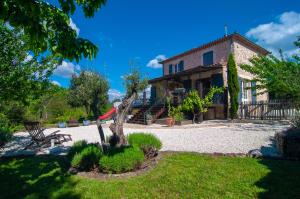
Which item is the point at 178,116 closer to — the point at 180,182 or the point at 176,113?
the point at 176,113

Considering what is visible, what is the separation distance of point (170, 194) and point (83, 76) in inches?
1052

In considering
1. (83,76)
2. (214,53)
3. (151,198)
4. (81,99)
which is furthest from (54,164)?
(83,76)

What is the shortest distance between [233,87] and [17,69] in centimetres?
1510

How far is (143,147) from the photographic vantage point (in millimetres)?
6602

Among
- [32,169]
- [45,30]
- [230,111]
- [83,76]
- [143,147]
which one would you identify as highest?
[83,76]

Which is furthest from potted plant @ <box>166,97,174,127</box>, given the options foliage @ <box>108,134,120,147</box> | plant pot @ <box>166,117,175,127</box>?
foliage @ <box>108,134,120,147</box>

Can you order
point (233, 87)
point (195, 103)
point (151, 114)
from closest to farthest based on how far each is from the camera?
1. point (195, 103)
2. point (233, 87)
3. point (151, 114)

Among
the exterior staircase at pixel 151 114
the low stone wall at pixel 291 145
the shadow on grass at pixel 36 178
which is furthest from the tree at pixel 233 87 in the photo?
the shadow on grass at pixel 36 178

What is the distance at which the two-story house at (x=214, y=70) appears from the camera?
18.9 meters

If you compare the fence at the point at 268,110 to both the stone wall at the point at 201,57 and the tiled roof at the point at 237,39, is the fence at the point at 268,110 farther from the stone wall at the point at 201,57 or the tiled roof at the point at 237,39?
the tiled roof at the point at 237,39

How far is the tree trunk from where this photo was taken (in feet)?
21.4

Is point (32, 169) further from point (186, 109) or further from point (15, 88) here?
point (186, 109)

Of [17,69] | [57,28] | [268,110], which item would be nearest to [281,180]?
[57,28]

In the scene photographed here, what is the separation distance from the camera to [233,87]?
17781 millimetres
